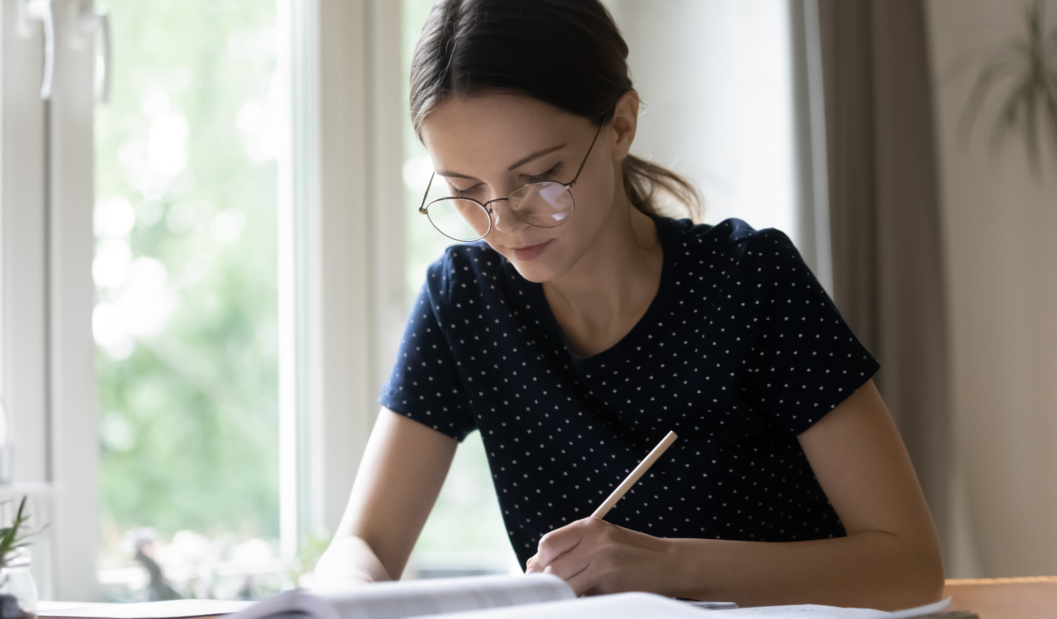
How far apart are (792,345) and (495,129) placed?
1.40 ft

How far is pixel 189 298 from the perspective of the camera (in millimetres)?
1996

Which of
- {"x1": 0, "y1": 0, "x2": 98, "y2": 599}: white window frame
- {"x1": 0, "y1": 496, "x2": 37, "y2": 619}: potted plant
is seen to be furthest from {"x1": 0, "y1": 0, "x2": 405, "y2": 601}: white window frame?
{"x1": 0, "y1": 496, "x2": 37, "y2": 619}: potted plant

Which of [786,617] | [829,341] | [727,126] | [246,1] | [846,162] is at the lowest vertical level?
[786,617]

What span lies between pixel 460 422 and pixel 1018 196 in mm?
1659

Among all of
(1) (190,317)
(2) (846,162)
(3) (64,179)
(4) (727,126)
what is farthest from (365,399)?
(2) (846,162)

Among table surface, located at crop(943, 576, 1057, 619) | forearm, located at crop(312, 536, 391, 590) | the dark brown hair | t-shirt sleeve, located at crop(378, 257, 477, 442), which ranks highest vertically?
the dark brown hair

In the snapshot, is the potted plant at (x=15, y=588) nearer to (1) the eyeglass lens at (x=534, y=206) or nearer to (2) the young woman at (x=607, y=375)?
(2) the young woman at (x=607, y=375)

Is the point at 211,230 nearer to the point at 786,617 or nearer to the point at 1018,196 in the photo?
the point at 786,617

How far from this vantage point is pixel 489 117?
3.13 feet

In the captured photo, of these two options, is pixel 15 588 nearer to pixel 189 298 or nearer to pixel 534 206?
pixel 534 206

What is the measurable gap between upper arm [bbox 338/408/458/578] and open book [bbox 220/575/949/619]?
497mm

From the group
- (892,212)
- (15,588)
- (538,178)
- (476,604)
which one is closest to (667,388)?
(538,178)

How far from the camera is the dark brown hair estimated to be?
0.96 m

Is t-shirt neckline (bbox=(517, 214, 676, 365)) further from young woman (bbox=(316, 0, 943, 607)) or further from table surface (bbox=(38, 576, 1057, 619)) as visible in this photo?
table surface (bbox=(38, 576, 1057, 619))
